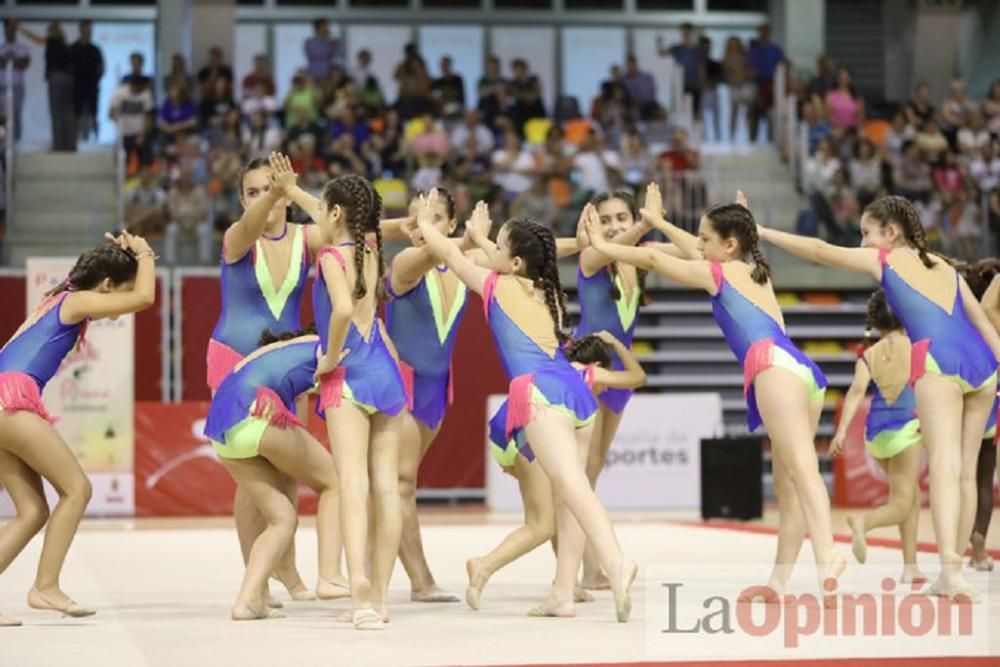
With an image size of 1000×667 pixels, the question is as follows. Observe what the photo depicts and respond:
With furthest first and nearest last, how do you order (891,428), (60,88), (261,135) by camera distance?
1. (60,88)
2. (261,135)
3. (891,428)

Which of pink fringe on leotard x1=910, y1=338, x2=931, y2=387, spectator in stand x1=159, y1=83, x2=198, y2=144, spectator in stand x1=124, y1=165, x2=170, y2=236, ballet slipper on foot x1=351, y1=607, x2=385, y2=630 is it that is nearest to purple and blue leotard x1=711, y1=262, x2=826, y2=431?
pink fringe on leotard x1=910, y1=338, x2=931, y2=387

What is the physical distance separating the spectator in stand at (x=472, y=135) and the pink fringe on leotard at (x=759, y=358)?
1107 centimetres

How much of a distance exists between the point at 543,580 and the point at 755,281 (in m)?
2.29

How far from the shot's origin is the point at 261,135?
17.3 meters

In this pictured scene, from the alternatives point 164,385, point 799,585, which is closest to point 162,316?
point 164,385

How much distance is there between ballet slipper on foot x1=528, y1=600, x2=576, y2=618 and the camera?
669 cm

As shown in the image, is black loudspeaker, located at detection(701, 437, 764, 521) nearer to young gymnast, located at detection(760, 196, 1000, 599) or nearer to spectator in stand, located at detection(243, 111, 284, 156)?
spectator in stand, located at detection(243, 111, 284, 156)

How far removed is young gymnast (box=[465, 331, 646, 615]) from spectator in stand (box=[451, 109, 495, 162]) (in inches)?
400

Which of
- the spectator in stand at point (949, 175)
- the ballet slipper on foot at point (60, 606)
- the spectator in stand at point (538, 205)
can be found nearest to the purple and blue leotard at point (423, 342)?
the ballet slipper on foot at point (60, 606)

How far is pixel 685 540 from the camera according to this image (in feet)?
35.3

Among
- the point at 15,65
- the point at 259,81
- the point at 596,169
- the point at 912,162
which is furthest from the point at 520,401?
the point at 15,65

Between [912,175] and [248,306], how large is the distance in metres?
11.6

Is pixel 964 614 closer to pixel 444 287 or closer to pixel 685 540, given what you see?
pixel 444 287

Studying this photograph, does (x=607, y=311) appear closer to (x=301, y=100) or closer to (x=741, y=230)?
(x=741, y=230)
